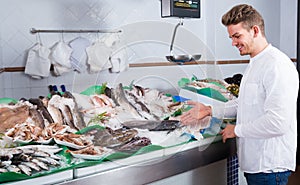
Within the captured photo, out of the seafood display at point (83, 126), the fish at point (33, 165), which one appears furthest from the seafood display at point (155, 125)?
the fish at point (33, 165)

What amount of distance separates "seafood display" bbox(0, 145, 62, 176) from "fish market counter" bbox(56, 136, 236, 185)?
0.09m

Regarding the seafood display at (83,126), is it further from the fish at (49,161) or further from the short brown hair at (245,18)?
the short brown hair at (245,18)

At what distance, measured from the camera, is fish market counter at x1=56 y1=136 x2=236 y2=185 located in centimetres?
130

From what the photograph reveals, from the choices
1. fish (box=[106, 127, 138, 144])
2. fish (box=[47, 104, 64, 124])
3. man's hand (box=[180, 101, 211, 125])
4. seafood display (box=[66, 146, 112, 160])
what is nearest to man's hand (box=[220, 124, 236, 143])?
man's hand (box=[180, 101, 211, 125])

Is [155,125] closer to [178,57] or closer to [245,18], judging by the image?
[178,57]

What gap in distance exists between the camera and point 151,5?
336cm

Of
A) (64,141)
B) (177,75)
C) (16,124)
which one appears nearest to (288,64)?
(177,75)

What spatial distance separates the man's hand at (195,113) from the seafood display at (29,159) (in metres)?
0.53

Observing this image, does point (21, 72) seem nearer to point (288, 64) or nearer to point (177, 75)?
point (177, 75)

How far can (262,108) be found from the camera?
5.31 ft

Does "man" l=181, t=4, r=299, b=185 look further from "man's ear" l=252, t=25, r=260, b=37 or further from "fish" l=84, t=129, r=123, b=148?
"fish" l=84, t=129, r=123, b=148

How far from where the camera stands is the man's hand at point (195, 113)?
156 cm

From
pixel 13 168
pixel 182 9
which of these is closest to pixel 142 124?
pixel 13 168

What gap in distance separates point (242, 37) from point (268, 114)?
35cm
